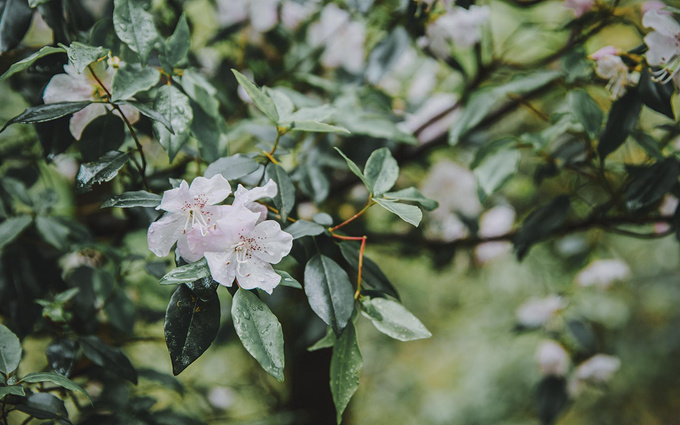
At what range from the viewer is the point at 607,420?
2.60 metres

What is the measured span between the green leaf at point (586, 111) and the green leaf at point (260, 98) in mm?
406

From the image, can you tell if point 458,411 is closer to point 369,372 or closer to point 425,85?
point 369,372

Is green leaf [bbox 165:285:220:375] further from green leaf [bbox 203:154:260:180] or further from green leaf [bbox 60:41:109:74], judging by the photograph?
green leaf [bbox 60:41:109:74]

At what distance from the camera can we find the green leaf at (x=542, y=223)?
2.48ft

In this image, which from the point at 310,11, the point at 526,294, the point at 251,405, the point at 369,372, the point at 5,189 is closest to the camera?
the point at 5,189

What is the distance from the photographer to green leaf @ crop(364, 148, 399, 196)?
A: 53 cm

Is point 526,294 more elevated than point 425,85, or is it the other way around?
point 425,85

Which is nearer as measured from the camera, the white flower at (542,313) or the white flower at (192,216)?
the white flower at (192,216)

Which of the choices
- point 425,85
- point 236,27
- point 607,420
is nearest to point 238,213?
point 236,27

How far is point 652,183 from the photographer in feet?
2.11

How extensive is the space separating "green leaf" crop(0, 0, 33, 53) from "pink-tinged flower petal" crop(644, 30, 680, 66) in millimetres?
745

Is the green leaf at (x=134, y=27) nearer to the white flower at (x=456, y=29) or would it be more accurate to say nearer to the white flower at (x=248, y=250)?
the white flower at (x=248, y=250)

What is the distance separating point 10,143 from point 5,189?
365 mm

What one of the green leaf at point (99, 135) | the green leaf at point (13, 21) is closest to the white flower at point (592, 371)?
the green leaf at point (99, 135)
